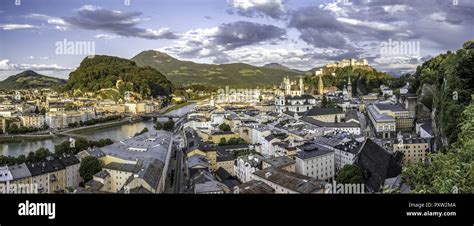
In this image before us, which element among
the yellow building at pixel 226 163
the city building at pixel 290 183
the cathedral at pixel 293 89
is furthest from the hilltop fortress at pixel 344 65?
the city building at pixel 290 183

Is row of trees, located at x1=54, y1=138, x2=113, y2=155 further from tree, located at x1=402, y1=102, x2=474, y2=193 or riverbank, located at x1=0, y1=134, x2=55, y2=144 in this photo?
tree, located at x1=402, y1=102, x2=474, y2=193

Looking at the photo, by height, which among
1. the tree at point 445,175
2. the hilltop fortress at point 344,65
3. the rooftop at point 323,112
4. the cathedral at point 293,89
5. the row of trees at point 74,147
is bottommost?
the row of trees at point 74,147

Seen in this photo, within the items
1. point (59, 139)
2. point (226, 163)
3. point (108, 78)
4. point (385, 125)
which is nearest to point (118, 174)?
point (226, 163)

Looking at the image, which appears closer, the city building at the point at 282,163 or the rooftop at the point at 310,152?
the city building at the point at 282,163

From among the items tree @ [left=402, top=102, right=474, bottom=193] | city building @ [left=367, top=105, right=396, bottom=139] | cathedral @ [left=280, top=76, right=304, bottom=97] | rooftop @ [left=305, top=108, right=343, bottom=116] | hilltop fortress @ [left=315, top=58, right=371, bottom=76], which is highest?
hilltop fortress @ [left=315, top=58, right=371, bottom=76]

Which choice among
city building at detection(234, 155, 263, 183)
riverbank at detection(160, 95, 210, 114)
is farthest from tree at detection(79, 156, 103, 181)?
riverbank at detection(160, 95, 210, 114)

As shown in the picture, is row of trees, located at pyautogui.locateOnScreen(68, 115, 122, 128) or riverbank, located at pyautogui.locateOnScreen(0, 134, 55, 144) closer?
riverbank, located at pyautogui.locateOnScreen(0, 134, 55, 144)

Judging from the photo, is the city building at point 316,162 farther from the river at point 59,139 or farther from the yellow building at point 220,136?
the river at point 59,139
